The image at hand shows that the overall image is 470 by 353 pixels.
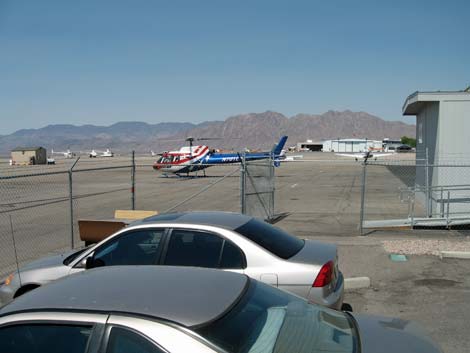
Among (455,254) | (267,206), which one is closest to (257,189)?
(267,206)

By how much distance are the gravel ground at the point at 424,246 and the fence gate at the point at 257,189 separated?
3.60 m

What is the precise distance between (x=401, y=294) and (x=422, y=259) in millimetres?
2328

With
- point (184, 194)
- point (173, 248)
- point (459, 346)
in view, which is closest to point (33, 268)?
point (173, 248)

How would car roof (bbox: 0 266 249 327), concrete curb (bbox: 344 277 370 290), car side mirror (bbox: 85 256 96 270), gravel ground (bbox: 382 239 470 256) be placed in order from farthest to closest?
1. gravel ground (bbox: 382 239 470 256)
2. concrete curb (bbox: 344 277 370 290)
3. car side mirror (bbox: 85 256 96 270)
4. car roof (bbox: 0 266 249 327)

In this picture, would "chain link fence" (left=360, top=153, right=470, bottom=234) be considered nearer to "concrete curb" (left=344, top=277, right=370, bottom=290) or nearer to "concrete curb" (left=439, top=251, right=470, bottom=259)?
"concrete curb" (left=439, top=251, right=470, bottom=259)

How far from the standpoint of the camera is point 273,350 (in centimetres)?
276

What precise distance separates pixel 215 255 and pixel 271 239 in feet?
2.52

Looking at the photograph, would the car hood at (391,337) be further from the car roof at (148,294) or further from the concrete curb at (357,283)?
the concrete curb at (357,283)

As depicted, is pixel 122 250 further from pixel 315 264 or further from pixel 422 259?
pixel 422 259

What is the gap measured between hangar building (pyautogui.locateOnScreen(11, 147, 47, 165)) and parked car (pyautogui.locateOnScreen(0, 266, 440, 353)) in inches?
2990

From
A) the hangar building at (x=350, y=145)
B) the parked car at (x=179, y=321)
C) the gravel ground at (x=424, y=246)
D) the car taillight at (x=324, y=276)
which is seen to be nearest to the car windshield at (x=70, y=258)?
the parked car at (x=179, y=321)

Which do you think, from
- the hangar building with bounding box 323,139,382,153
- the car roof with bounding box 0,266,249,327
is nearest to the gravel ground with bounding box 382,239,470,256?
the car roof with bounding box 0,266,249,327

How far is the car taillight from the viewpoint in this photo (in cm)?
544

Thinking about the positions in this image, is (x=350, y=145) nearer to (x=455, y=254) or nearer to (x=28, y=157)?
(x=28, y=157)
